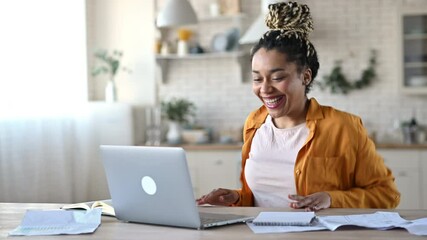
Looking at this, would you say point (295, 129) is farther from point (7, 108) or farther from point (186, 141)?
point (186, 141)

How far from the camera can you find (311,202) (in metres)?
2.50

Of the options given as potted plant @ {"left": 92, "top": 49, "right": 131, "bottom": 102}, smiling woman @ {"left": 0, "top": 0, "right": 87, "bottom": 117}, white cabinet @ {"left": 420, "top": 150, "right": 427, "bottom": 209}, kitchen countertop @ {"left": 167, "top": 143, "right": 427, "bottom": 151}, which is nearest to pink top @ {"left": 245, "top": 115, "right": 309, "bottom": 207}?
smiling woman @ {"left": 0, "top": 0, "right": 87, "bottom": 117}

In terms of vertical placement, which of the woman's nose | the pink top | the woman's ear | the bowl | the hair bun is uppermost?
the hair bun

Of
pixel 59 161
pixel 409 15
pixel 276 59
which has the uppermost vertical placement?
pixel 409 15

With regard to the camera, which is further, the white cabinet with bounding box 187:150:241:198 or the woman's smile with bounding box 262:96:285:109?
the white cabinet with bounding box 187:150:241:198

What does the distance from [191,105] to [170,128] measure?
0.98 feet

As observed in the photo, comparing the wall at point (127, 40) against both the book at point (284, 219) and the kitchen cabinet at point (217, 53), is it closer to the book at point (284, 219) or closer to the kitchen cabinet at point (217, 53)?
the kitchen cabinet at point (217, 53)

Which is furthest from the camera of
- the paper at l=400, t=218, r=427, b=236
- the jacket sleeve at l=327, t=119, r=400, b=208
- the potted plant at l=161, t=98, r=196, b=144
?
the potted plant at l=161, t=98, r=196, b=144

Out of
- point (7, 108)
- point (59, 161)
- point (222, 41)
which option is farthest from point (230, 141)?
point (7, 108)

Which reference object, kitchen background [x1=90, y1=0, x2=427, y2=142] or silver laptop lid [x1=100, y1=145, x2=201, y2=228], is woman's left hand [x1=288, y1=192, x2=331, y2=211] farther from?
kitchen background [x1=90, y1=0, x2=427, y2=142]

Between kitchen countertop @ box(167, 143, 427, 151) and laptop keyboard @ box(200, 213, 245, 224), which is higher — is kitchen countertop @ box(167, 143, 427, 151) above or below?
below

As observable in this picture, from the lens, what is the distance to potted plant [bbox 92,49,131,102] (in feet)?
19.8

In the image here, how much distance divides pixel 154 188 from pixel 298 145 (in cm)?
76

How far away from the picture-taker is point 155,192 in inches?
88.2
